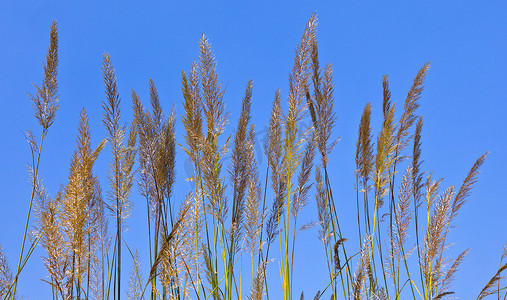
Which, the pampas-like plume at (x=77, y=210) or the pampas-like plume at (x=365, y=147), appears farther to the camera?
the pampas-like plume at (x=365, y=147)

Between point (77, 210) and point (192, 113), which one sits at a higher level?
point (192, 113)

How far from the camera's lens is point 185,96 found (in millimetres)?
2625

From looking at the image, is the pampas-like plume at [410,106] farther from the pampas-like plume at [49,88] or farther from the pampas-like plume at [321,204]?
the pampas-like plume at [49,88]

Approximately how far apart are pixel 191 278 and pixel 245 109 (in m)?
1.13

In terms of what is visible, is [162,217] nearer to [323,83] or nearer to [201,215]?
[201,215]

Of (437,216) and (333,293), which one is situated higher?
(437,216)

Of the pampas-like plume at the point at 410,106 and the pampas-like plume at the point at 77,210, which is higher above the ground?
the pampas-like plume at the point at 410,106

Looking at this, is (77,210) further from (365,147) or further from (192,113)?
(365,147)

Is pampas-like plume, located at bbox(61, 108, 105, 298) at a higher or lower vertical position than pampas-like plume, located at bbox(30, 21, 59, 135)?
lower

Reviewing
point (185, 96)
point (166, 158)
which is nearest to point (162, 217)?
point (166, 158)

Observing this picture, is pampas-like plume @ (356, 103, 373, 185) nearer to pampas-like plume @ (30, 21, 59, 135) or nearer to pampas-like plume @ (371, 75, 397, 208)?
pampas-like plume @ (371, 75, 397, 208)

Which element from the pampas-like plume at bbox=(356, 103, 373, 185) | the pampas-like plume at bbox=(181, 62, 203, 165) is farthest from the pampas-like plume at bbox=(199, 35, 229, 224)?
the pampas-like plume at bbox=(356, 103, 373, 185)

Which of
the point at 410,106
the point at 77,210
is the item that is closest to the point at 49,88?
the point at 77,210

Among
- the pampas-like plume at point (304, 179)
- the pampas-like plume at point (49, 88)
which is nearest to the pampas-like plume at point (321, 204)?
the pampas-like plume at point (304, 179)
